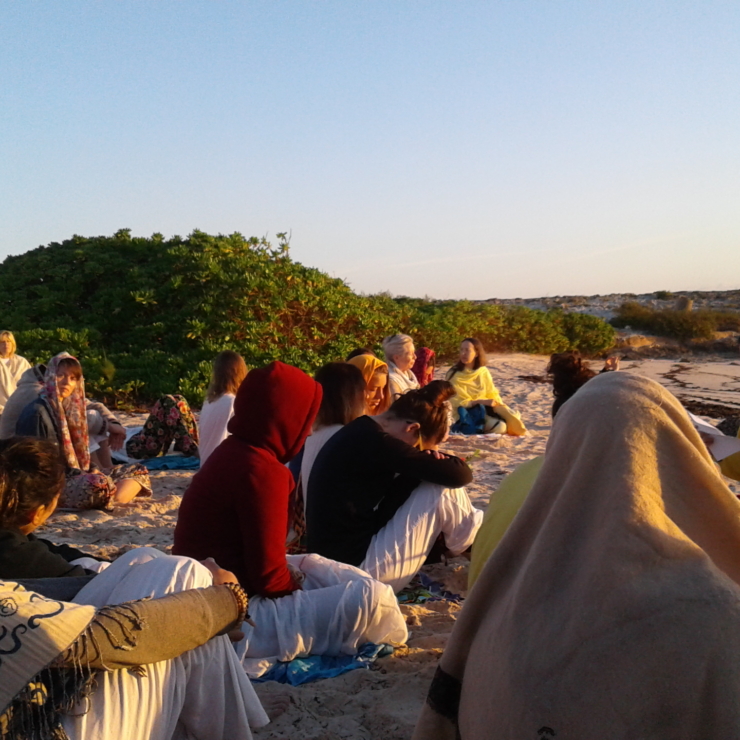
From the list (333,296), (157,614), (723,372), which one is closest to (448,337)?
(333,296)

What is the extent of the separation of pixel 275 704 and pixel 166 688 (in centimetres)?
92

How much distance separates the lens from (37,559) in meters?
2.60

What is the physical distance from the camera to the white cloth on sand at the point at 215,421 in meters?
6.09

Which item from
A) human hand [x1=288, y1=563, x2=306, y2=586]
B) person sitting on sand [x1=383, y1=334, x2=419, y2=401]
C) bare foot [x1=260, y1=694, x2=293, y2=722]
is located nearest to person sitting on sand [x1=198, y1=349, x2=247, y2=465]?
human hand [x1=288, y1=563, x2=306, y2=586]

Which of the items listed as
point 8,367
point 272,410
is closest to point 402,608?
point 272,410

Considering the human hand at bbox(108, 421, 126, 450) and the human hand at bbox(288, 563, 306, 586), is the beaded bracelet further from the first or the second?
the human hand at bbox(108, 421, 126, 450)

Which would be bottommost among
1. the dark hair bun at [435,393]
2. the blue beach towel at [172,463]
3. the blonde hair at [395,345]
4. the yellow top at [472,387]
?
the blue beach towel at [172,463]

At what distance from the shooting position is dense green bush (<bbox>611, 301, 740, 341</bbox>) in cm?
2591

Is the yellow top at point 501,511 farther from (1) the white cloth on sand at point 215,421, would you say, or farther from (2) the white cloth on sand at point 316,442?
(1) the white cloth on sand at point 215,421

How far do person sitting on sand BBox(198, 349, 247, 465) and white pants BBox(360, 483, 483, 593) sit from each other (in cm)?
231

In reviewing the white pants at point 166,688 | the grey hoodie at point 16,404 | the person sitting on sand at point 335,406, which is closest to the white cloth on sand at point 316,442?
the person sitting on sand at point 335,406

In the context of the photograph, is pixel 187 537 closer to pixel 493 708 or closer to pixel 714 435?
pixel 493 708

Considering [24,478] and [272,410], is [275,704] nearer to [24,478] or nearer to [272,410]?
[272,410]

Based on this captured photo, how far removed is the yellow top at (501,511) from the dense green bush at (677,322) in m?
25.1
